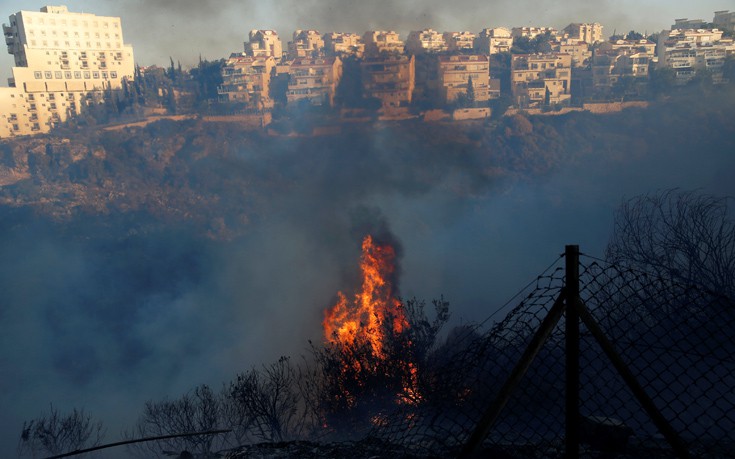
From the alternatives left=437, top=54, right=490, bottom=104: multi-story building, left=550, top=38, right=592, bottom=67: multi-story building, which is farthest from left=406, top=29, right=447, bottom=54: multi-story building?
left=550, top=38, right=592, bottom=67: multi-story building

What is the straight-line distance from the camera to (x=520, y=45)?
9025cm

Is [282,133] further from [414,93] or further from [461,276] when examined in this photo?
[461,276]

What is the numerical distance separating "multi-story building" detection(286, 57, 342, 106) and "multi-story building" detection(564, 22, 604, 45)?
134 ft

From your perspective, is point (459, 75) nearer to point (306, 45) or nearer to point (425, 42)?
point (425, 42)

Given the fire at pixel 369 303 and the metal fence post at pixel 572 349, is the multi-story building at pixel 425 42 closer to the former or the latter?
the fire at pixel 369 303

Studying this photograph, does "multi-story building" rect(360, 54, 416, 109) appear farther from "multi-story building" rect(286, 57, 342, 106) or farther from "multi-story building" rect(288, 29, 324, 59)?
"multi-story building" rect(288, 29, 324, 59)

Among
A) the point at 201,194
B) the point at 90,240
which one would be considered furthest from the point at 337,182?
the point at 90,240

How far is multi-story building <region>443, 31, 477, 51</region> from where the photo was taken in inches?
3533

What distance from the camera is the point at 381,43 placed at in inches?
3282

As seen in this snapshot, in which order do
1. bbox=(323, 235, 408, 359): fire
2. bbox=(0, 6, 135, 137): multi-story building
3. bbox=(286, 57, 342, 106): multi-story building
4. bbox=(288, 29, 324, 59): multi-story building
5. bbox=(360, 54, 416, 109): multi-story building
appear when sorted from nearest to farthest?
bbox=(323, 235, 408, 359): fire, bbox=(0, 6, 135, 137): multi-story building, bbox=(360, 54, 416, 109): multi-story building, bbox=(286, 57, 342, 106): multi-story building, bbox=(288, 29, 324, 59): multi-story building

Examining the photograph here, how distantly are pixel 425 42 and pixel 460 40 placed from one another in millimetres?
5581

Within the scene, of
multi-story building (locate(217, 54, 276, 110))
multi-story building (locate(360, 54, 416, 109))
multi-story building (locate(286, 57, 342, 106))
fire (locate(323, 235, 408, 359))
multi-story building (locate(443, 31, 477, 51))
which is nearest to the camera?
fire (locate(323, 235, 408, 359))

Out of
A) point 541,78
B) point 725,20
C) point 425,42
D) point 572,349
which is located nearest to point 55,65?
point 425,42

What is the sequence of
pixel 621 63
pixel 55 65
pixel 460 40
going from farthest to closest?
pixel 460 40 < pixel 55 65 < pixel 621 63
